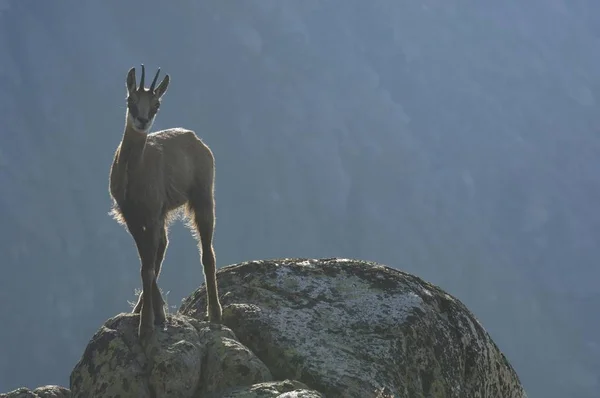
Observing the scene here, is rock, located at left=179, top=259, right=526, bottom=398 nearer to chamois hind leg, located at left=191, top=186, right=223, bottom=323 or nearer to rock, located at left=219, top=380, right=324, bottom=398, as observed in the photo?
chamois hind leg, located at left=191, top=186, right=223, bottom=323

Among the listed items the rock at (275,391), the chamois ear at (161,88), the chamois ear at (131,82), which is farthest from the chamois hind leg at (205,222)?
the rock at (275,391)

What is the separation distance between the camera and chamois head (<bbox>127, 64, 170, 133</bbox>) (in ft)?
41.2

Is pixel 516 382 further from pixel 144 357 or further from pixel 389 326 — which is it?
pixel 144 357

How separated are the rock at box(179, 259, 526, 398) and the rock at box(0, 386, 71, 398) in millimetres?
2756

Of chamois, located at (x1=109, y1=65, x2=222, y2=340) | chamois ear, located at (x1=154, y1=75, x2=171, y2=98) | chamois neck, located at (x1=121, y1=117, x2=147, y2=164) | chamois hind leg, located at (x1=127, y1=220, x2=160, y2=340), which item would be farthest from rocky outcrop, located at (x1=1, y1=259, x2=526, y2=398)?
chamois ear, located at (x1=154, y1=75, x2=171, y2=98)

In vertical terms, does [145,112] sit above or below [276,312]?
above

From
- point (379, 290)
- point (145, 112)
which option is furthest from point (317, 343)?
point (145, 112)

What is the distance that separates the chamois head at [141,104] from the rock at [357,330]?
365 centimetres

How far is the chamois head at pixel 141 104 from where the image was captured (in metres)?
12.6

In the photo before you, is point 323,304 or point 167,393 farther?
point 323,304

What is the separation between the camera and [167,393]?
11383 millimetres

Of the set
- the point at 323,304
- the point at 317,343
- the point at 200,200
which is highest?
the point at 200,200

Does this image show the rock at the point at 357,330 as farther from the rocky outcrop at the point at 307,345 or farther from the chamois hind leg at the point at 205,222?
the chamois hind leg at the point at 205,222

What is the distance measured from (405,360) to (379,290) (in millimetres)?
1930
